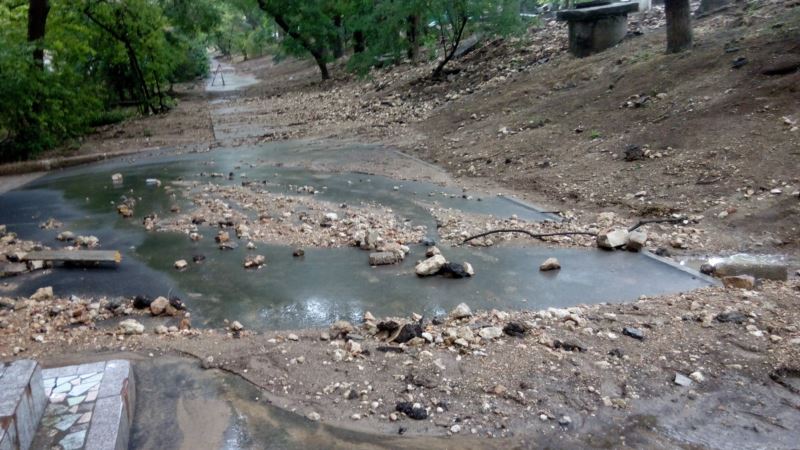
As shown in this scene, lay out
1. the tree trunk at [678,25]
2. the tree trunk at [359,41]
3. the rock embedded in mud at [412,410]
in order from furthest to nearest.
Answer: the tree trunk at [359,41] → the tree trunk at [678,25] → the rock embedded in mud at [412,410]

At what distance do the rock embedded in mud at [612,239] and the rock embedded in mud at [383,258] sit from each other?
77.7 inches

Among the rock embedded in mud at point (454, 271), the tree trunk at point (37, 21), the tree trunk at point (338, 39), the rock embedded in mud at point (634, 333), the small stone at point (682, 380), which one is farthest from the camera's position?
the tree trunk at point (338, 39)

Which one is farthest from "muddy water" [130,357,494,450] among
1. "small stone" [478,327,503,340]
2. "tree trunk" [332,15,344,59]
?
"tree trunk" [332,15,344,59]

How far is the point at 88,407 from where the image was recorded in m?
3.33

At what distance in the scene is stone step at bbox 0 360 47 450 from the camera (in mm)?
2851

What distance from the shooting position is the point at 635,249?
6105 mm

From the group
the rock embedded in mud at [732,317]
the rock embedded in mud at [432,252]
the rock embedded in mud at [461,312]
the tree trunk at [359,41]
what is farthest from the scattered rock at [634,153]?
the tree trunk at [359,41]

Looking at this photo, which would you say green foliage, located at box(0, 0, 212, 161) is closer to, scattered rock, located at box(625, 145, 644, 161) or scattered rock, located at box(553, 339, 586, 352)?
scattered rock, located at box(625, 145, 644, 161)

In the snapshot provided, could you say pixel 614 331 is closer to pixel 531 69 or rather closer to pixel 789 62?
pixel 789 62

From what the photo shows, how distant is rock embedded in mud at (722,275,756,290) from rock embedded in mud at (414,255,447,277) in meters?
2.30

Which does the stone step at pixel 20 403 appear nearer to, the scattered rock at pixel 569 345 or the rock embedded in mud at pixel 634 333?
the scattered rock at pixel 569 345

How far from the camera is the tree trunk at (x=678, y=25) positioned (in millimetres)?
9977

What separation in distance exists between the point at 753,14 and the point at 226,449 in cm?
1124

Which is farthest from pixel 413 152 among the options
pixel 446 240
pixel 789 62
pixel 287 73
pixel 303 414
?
pixel 287 73
